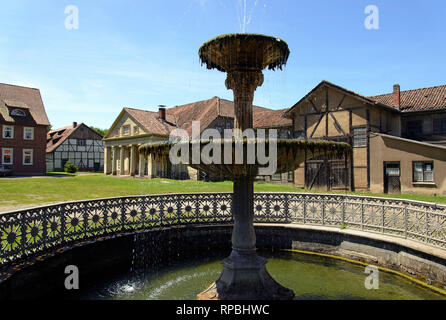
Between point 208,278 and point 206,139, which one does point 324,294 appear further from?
point 206,139

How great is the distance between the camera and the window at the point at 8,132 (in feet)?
120

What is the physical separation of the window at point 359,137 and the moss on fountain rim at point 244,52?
19.3m

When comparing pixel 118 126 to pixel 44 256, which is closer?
pixel 44 256

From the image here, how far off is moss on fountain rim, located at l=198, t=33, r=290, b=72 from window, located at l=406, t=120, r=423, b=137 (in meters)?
22.6

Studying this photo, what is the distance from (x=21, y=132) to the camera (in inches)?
1484

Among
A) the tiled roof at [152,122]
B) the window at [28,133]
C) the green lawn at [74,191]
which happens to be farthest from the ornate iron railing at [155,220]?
the window at [28,133]

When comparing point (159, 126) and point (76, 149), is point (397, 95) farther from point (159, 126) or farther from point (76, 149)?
point (76, 149)

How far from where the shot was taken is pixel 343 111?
24312mm

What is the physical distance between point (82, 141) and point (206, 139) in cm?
5682

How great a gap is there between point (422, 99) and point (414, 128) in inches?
96.7

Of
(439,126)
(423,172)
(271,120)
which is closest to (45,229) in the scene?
(423,172)

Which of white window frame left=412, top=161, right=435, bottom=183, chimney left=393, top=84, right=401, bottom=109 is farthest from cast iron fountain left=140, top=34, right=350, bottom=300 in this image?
chimney left=393, top=84, right=401, bottom=109

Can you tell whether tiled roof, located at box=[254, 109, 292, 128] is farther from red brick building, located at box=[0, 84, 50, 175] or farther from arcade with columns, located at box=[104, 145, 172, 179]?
red brick building, located at box=[0, 84, 50, 175]
